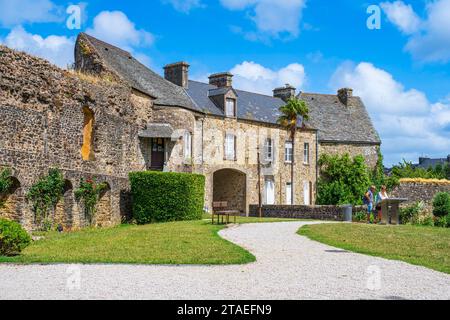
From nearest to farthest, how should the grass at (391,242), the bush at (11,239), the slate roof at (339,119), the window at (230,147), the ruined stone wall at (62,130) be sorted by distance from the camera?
1. the bush at (11,239)
2. the grass at (391,242)
3. the ruined stone wall at (62,130)
4. the window at (230,147)
5. the slate roof at (339,119)

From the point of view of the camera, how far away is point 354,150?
41.4 m

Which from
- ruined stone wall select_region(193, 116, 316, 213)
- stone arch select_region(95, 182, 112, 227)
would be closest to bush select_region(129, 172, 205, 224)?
stone arch select_region(95, 182, 112, 227)

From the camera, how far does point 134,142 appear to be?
27.2 m

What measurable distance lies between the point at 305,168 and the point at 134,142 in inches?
593

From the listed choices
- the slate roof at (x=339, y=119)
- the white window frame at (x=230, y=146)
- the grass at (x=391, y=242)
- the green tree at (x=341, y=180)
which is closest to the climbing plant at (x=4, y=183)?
the grass at (x=391, y=242)

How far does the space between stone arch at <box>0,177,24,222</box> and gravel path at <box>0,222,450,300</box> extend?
770 cm

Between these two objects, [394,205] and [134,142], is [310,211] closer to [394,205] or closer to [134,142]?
[394,205]

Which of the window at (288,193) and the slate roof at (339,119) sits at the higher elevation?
the slate roof at (339,119)

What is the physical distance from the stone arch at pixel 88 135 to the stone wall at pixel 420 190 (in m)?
22.5

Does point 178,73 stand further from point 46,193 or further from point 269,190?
point 46,193

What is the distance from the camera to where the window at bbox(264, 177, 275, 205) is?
36562mm

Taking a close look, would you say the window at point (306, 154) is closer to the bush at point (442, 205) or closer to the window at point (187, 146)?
the bush at point (442, 205)

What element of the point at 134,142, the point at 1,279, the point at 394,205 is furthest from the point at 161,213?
the point at 1,279

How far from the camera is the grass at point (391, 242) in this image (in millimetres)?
13257
